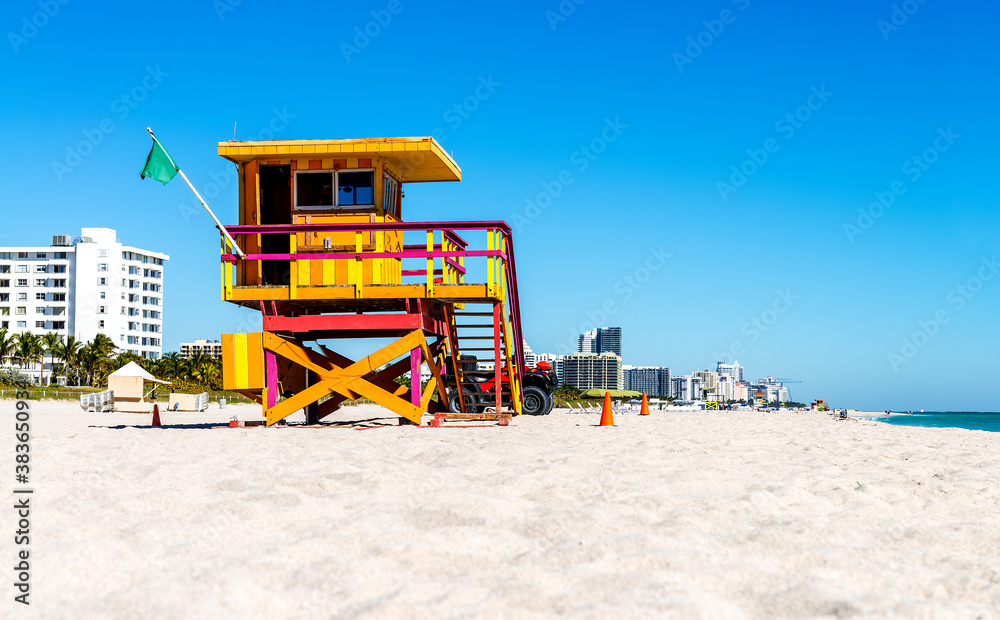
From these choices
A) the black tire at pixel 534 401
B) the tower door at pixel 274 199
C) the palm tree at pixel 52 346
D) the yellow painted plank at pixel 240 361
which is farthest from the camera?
the palm tree at pixel 52 346

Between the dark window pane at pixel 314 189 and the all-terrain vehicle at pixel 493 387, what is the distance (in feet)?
11.1

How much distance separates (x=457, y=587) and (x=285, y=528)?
1.30 m

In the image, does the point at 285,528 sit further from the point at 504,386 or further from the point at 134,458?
the point at 504,386

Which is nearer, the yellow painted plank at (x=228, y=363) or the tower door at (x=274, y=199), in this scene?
the yellow painted plank at (x=228, y=363)

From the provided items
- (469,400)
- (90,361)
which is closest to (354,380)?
(469,400)

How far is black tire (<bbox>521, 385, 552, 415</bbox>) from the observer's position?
1795 cm

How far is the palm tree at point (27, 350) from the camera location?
89875 mm

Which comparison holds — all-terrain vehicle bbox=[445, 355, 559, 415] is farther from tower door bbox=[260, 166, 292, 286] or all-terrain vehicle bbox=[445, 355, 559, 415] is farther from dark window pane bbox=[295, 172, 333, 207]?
tower door bbox=[260, 166, 292, 286]

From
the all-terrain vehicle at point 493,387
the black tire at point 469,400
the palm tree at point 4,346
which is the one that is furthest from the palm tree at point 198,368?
the black tire at point 469,400

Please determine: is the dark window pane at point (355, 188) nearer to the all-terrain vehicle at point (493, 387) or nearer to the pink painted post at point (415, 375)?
the pink painted post at point (415, 375)

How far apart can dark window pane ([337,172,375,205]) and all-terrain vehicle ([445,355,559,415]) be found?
304 centimetres

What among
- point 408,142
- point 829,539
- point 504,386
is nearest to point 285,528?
point 829,539

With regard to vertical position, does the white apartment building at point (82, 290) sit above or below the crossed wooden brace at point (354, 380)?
above

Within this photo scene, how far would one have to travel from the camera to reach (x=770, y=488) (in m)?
5.43
